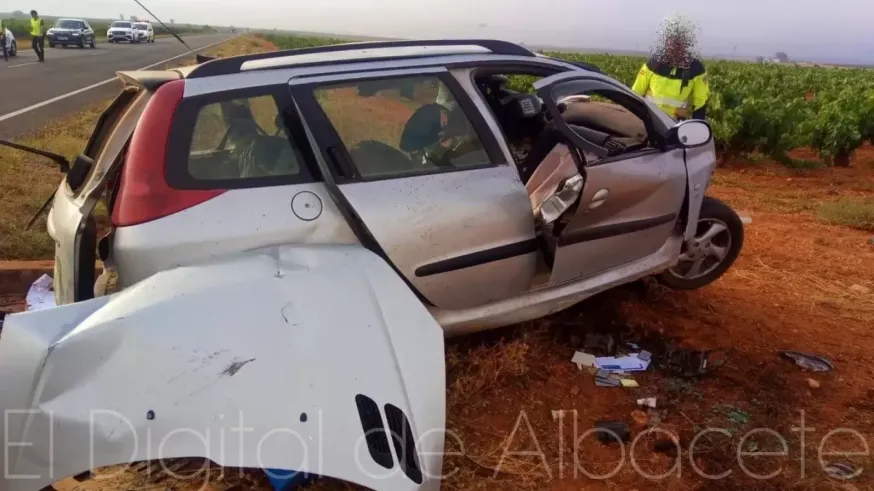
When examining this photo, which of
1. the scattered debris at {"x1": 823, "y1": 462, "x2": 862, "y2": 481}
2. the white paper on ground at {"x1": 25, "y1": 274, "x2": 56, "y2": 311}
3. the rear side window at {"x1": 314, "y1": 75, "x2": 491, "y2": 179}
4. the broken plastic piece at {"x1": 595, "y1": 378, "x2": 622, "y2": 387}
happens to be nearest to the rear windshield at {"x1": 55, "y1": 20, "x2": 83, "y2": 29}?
the white paper on ground at {"x1": 25, "y1": 274, "x2": 56, "y2": 311}

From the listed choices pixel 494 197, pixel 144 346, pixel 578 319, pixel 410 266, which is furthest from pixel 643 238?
pixel 144 346

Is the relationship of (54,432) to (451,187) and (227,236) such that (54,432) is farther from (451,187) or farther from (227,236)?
(451,187)

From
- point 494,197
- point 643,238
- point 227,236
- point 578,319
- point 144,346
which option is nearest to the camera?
point 144,346

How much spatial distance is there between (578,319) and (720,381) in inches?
37.0

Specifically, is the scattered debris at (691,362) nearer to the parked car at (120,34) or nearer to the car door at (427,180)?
the car door at (427,180)

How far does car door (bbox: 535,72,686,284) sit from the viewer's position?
3.57 meters

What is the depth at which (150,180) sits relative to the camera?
280 cm

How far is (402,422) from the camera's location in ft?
7.22

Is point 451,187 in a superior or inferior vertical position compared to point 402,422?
superior

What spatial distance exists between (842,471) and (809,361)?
3.65ft

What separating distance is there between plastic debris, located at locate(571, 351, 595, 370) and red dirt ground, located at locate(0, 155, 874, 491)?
0.07m

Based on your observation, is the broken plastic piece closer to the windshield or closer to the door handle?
the door handle

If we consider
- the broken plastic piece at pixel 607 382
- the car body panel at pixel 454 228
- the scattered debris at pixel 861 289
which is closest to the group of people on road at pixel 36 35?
the car body panel at pixel 454 228

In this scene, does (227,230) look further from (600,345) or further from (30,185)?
(30,185)
